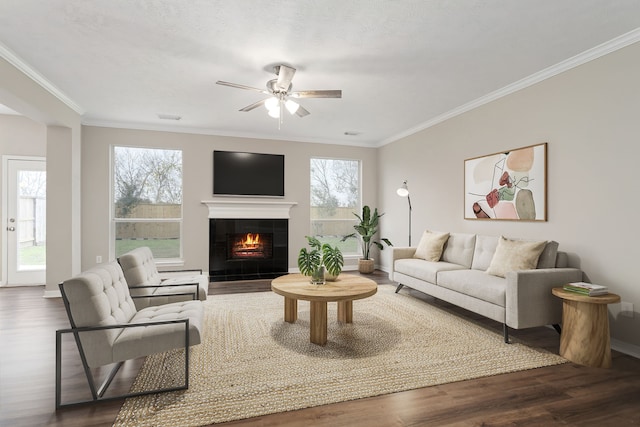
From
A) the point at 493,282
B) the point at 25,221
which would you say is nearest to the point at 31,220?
the point at 25,221

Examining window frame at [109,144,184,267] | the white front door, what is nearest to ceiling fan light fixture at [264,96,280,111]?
window frame at [109,144,184,267]

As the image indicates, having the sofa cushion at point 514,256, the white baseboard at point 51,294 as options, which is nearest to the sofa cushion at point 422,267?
the sofa cushion at point 514,256

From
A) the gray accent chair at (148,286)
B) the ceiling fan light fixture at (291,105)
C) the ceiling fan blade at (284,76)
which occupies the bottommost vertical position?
the gray accent chair at (148,286)

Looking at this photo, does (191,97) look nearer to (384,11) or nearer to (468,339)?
(384,11)

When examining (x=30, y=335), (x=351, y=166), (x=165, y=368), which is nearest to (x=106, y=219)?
(x=30, y=335)

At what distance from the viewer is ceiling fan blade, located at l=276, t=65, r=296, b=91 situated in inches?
129

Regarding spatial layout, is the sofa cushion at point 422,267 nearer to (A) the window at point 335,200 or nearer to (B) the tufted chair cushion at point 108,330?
(A) the window at point 335,200

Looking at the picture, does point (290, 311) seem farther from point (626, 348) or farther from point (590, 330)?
point (626, 348)

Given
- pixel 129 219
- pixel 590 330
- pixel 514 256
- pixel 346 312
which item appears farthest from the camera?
pixel 129 219

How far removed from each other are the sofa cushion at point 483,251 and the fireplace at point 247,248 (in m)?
A: 3.57

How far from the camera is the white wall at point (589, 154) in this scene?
2887 millimetres

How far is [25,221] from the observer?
553 centimetres

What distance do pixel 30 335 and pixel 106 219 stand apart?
273cm

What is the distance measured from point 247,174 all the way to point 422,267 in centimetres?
370
